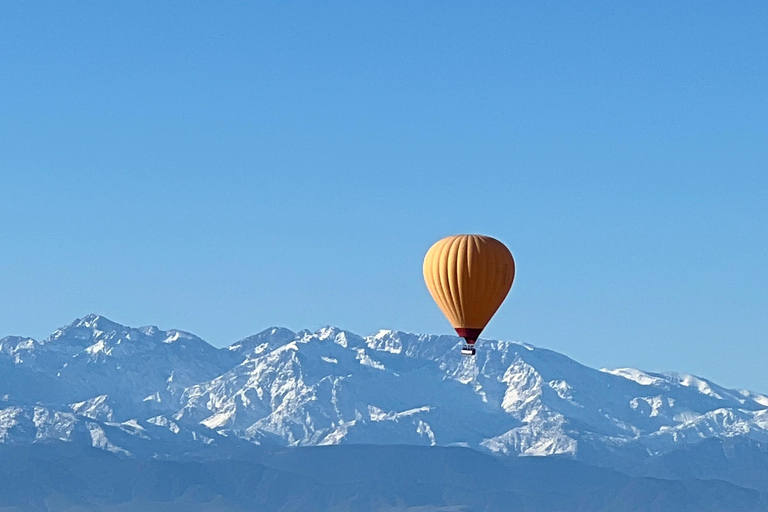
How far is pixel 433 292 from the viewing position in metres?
154

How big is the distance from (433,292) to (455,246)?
4767mm

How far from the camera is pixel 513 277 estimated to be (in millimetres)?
153625

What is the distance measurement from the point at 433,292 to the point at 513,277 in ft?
21.5

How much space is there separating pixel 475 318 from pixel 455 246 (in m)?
6.10

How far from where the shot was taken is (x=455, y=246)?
497 feet

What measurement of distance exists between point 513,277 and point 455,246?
576 cm

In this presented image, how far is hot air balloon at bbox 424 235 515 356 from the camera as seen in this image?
150 metres

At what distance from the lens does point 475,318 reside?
14975 centimetres

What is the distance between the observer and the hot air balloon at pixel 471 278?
5896 inches

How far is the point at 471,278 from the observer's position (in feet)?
490
